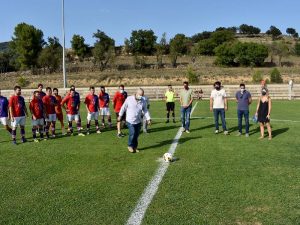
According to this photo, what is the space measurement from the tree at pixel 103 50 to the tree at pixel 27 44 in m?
A: 11.6

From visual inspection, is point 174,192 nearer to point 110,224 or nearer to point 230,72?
point 110,224

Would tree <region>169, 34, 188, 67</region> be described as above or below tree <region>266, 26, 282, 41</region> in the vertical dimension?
below

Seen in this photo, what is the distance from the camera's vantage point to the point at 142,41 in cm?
8488

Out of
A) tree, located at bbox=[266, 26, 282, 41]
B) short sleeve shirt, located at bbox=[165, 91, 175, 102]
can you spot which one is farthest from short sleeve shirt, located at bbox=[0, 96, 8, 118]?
tree, located at bbox=[266, 26, 282, 41]

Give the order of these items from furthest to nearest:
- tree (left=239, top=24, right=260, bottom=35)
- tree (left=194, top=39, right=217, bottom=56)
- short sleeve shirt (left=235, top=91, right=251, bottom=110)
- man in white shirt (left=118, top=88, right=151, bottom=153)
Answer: tree (left=239, top=24, right=260, bottom=35), tree (left=194, top=39, right=217, bottom=56), short sleeve shirt (left=235, top=91, right=251, bottom=110), man in white shirt (left=118, top=88, right=151, bottom=153)

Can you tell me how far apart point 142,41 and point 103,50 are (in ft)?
50.8

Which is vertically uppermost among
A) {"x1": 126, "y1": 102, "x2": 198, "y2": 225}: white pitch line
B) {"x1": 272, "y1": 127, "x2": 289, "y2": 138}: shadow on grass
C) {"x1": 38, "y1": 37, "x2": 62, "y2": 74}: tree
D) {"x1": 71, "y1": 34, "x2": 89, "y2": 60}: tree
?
{"x1": 71, "y1": 34, "x2": 89, "y2": 60}: tree

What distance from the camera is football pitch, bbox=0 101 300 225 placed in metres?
6.02

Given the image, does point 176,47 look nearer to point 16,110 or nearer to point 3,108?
point 3,108

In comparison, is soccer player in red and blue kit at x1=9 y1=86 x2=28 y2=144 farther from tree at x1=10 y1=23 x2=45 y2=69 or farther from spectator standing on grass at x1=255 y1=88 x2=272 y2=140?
tree at x1=10 y1=23 x2=45 y2=69

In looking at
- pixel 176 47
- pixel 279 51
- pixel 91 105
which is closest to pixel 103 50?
pixel 176 47

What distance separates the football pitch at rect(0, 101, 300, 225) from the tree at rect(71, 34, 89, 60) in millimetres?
71106

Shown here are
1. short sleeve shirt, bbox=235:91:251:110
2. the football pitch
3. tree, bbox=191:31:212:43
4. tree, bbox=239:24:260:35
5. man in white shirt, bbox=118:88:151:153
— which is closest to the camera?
the football pitch

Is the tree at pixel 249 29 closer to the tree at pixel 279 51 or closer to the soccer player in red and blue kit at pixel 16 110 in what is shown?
the tree at pixel 279 51
